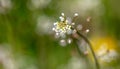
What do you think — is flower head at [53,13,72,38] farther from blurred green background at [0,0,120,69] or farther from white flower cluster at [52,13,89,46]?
blurred green background at [0,0,120,69]

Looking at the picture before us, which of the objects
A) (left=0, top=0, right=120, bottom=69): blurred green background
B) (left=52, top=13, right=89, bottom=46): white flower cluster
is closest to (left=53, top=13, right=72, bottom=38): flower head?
(left=52, top=13, right=89, bottom=46): white flower cluster

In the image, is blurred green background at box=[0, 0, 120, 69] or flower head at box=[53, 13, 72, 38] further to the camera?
blurred green background at box=[0, 0, 120, 69]

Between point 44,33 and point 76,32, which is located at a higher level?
point 44,33

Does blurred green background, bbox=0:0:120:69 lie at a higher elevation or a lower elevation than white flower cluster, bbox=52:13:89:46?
higher

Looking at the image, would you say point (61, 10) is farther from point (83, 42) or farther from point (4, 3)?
point (83, 42)

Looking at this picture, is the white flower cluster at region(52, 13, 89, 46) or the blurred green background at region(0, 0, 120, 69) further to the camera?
the blurred green background at region(0, 0, 120, 69)

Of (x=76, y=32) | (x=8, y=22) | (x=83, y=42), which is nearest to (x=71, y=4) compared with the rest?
(x=8, y=22)

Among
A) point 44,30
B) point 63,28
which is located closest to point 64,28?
point 63,28

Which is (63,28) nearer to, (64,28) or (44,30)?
(64,28)

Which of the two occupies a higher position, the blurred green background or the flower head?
the blurred green background
